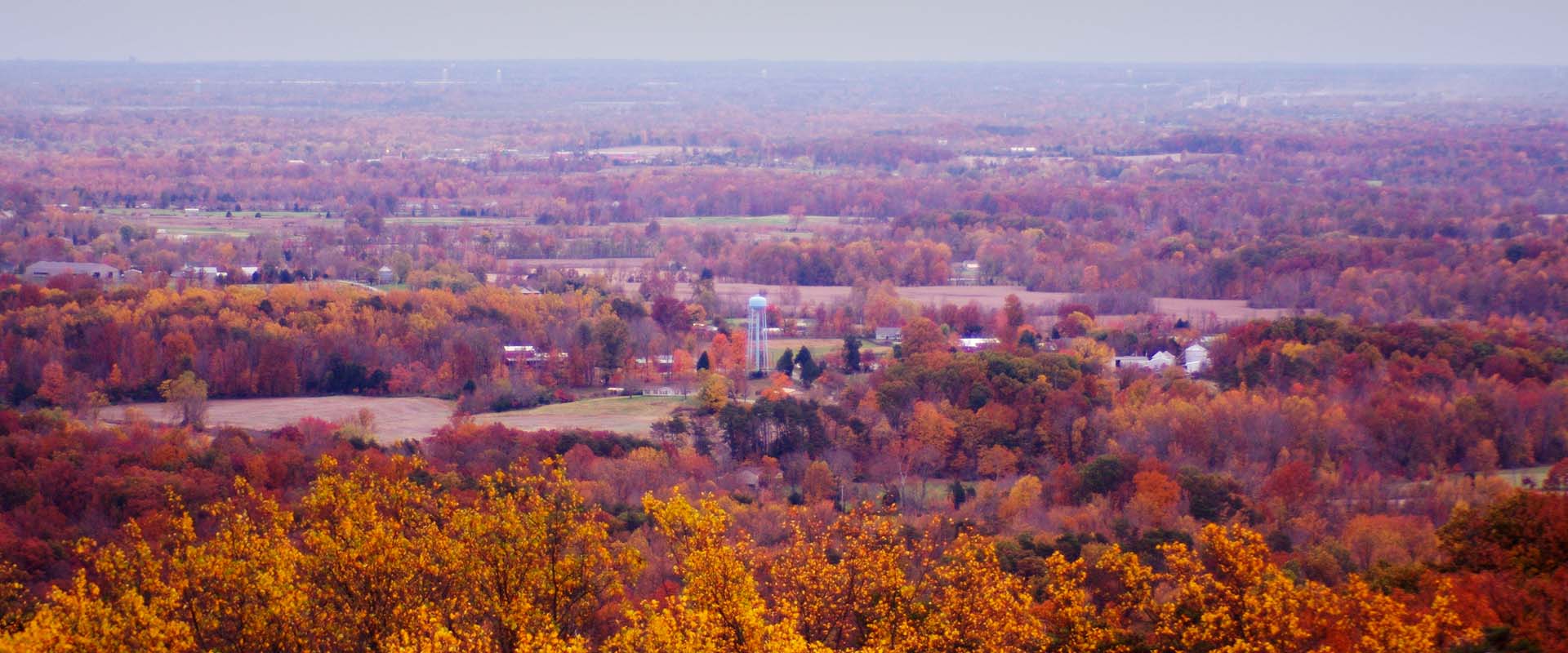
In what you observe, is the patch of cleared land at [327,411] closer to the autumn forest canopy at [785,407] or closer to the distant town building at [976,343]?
the autumn forest canopy at [785,407]

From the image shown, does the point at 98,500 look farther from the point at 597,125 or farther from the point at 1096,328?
the point at 597,125

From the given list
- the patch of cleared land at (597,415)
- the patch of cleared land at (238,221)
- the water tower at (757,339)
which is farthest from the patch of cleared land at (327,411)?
the patch of cleared land at (238,221)

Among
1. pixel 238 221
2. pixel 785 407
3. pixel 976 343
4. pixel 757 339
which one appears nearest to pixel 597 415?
pixel 785 407

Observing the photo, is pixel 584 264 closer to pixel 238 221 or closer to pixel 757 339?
pixel 757 339

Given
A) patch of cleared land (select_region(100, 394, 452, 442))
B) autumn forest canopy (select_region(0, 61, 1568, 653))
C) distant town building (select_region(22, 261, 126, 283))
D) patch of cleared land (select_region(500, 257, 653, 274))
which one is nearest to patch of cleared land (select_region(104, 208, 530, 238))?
autumn forest canopy (select_region(0, 61, 1568, 653))

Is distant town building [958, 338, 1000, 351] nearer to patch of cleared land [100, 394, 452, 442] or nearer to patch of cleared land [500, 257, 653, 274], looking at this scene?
patch of cleared land [100, 394, 452, 442]

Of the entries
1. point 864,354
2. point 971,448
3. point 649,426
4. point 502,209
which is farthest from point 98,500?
point 502,209
